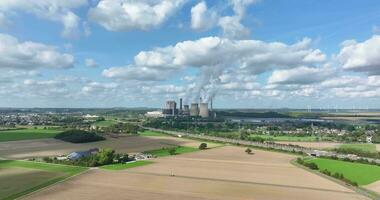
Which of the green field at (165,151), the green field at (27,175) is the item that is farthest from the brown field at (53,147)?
the green field at (27,175)

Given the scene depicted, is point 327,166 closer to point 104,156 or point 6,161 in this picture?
A: point 104,156

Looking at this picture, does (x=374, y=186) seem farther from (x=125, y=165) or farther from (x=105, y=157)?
(x=105, y=157)

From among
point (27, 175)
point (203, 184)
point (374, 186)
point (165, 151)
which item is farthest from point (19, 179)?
point (374, 186)

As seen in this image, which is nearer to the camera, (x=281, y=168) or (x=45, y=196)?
(x=45, y=196)

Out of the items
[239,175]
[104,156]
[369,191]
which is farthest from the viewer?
[104,156]

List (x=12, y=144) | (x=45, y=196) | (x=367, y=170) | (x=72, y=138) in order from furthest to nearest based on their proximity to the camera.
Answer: (x=72, y=138) < (x=12, y=144) < (x=367, y=170) < (x=45, y=196)

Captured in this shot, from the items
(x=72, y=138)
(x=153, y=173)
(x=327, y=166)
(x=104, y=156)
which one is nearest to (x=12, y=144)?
(x=72, y=138)

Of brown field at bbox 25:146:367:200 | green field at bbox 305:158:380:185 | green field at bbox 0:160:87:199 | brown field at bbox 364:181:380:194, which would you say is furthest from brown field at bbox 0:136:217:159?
brown field at bbox 364:181:380:194
